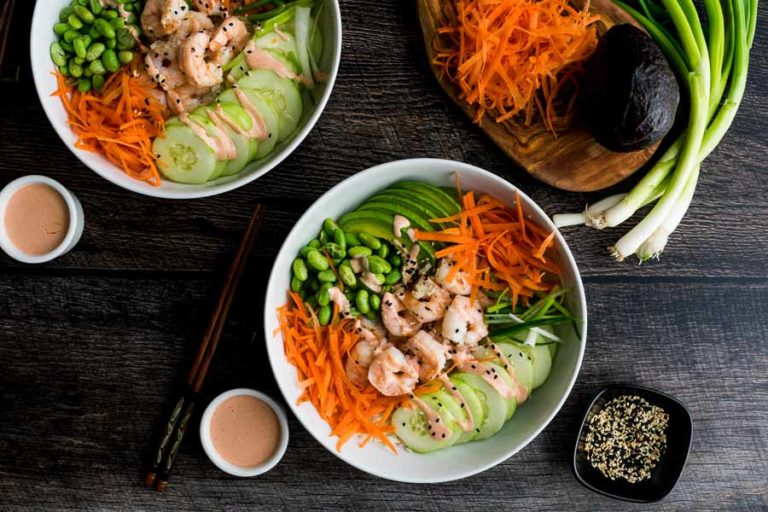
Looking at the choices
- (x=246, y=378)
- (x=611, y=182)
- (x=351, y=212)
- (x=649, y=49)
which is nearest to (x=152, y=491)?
(x=246, y=378)

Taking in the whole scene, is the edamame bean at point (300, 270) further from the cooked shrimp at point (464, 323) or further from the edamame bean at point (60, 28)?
the edamame bean at point (60, 28)

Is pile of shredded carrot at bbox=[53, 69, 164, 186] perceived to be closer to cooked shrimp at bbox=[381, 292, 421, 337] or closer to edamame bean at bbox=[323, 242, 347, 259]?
edamame bean at bbox=[323, 242, 347, 259]

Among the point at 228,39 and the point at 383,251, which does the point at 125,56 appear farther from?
the point at 383,251

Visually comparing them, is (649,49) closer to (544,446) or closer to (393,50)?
(393,50)

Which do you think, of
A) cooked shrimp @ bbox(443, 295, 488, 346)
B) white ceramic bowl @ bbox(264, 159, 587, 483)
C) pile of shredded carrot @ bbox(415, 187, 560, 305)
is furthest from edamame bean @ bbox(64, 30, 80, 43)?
cooked shrimp @ bbox(443, 295, 488, 346)

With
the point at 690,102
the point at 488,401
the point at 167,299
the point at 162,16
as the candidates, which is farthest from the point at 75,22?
the point at 690,102

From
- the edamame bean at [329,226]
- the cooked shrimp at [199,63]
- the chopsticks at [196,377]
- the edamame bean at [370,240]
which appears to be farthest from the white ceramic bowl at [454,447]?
the cooked shrimp at [199,63]
